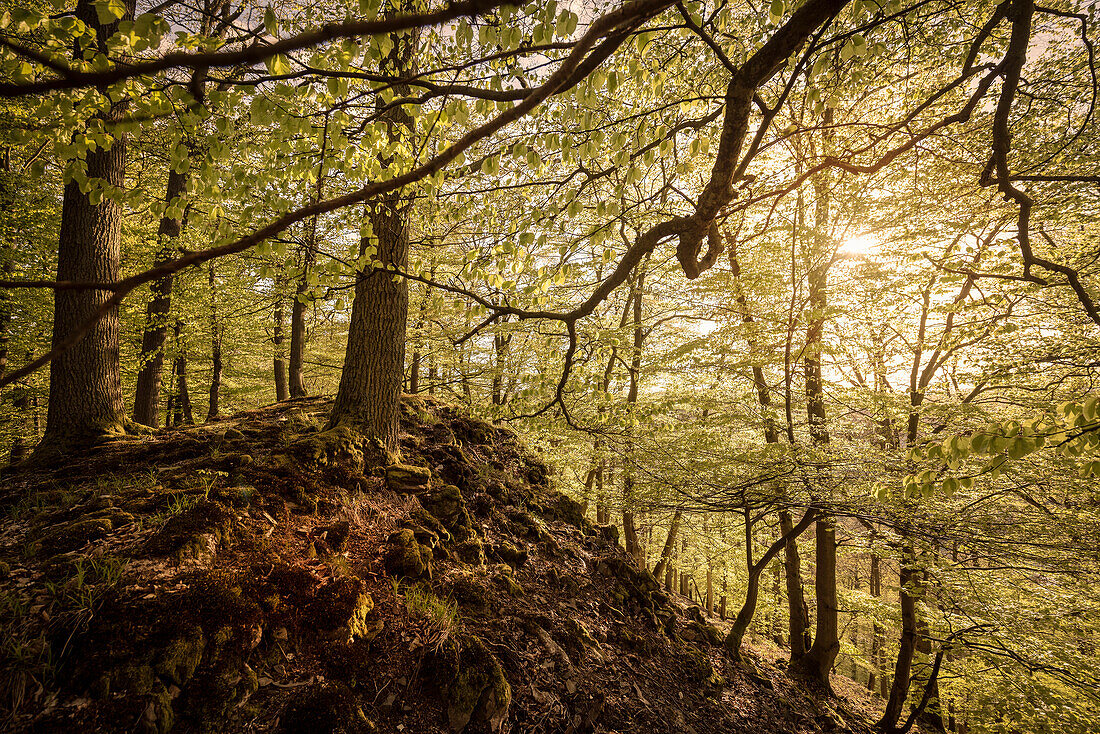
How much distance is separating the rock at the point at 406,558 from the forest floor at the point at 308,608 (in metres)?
0.01

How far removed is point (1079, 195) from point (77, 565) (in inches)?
394

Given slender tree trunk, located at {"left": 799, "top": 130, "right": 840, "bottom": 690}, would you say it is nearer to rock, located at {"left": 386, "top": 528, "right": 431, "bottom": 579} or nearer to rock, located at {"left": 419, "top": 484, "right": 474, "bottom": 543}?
rock, located at {"left": 419, "top": 484, "right": 474, "bottom": 543}

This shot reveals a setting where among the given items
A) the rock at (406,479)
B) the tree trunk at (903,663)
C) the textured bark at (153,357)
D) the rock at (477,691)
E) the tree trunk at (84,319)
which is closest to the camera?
the rock at (477,691)

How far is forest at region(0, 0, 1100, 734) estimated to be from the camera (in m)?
2.20

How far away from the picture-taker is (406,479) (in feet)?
14.5

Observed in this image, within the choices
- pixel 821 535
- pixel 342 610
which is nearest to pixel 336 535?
pixel 342 610

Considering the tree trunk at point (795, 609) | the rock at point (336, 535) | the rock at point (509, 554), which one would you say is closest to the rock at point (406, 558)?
the rock at point (336, 535)

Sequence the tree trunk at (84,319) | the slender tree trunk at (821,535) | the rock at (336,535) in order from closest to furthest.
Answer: the rock at (336,535), the tree trunk at (84,319), the slender tree trunk at (821,535)

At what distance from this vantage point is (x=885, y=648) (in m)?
9.59

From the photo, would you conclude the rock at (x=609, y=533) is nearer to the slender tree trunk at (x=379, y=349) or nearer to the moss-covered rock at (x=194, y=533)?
the slender tree trunk at (x=379, y=349)

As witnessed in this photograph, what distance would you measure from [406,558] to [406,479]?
3.64ft

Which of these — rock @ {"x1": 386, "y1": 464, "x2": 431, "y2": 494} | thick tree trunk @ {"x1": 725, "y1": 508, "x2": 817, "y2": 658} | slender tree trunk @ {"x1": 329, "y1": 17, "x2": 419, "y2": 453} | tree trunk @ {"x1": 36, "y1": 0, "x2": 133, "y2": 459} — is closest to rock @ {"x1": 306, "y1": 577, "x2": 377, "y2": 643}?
rock @ {"x1": 386, "y1": 464, "x2": 431, "y2": 494}

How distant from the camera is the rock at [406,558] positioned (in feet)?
11.1

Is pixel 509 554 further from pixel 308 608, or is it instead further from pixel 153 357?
pixel 153 357
